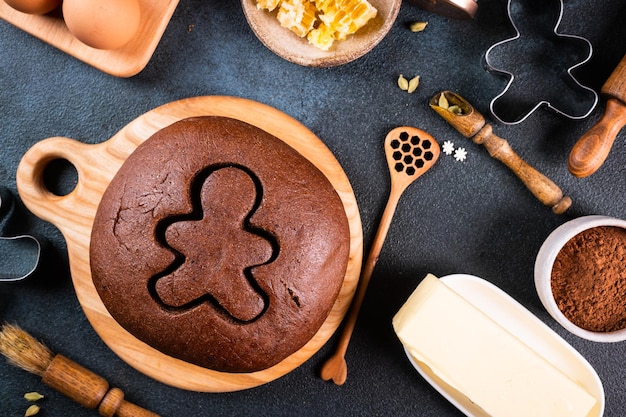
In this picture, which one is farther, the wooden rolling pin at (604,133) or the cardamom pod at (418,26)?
the cardamom pod at (418,26)

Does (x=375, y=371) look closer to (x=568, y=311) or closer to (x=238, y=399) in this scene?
(x=238, y=399)

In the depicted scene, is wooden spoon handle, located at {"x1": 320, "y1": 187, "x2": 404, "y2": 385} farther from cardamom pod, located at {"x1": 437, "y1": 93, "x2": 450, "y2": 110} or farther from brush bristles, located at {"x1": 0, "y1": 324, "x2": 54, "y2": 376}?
brush bristles, located at {"x1": 0, "y1": 324, "x2": 54, "y2": 376}

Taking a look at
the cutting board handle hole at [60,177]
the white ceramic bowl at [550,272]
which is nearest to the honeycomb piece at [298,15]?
the cutting board handle hole at [60,177]

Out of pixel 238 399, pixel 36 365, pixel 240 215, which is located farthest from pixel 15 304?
pixel 240 215

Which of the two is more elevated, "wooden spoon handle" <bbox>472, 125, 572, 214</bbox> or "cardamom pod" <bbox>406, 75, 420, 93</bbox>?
"cardamom pod" <bbox>406, 75, 420, 93</bbox>

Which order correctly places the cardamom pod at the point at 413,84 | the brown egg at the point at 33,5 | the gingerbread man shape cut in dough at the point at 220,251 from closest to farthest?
the gingerbread man shape cut in dough at the point at 220,251, the brown egg at the point at 33,5, the cardamom pod at the point at 413,84

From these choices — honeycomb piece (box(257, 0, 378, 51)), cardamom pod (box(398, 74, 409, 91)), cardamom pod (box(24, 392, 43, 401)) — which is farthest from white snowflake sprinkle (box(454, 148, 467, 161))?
cardamom pod (box(24, 392, 43, 401))

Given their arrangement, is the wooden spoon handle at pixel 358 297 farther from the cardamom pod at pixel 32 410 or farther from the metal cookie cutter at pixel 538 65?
the cardamom pod at pixel 32 410
